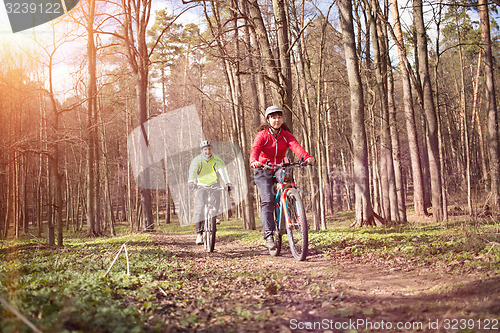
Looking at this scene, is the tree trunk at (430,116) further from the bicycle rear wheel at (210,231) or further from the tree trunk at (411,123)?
the bicycle rear wheel at (210,231)

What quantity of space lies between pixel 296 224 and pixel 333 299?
217 centimetres

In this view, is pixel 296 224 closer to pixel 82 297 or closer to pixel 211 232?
pixel 211 232

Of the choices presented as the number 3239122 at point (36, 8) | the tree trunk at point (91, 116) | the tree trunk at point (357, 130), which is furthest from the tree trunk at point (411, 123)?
the number 3239122 at point (36, 8)

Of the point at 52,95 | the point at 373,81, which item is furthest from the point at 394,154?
the point at 52,95

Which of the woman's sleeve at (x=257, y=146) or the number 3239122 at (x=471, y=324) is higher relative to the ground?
the woman's sleeve at (x=257, y=146)

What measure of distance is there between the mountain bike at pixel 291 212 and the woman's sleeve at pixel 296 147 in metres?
0.13

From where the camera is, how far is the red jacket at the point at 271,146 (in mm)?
5941

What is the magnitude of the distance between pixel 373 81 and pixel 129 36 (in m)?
12.4

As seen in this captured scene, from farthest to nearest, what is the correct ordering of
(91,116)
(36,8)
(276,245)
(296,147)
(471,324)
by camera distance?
(91,116), (36,8), (276,245), (296,147), (471,324)

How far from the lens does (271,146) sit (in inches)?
239

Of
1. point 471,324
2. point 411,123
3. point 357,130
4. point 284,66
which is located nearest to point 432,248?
point 471,324

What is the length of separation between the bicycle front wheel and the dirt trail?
29cm

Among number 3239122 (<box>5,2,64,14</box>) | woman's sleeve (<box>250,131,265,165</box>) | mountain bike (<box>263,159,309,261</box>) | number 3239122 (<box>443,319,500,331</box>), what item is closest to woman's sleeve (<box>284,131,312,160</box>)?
mountain bike (<box>263,159,309,261</box>)

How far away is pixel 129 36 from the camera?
1723 cm
